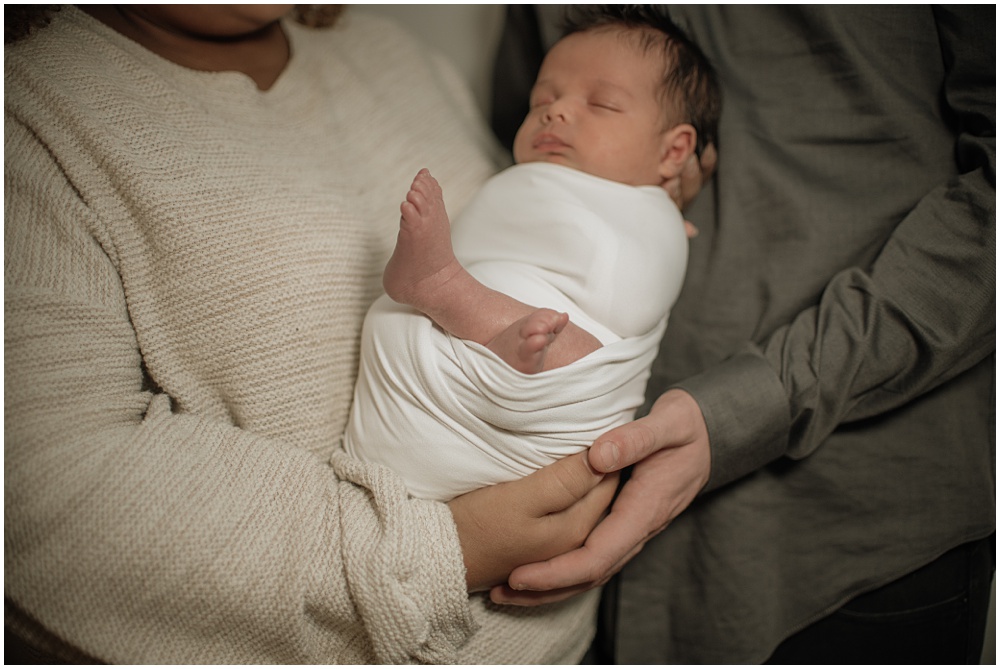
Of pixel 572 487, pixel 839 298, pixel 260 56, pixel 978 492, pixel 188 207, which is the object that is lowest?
pixel 978 492

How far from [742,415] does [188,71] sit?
0.92 metres

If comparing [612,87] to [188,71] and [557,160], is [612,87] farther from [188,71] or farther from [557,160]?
[188,71]

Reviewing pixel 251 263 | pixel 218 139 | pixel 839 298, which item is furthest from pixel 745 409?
pixel 218 139

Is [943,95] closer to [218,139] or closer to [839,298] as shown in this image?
[839,298]

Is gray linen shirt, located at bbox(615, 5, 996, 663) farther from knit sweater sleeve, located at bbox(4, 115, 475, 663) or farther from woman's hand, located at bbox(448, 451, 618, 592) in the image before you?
knit sweater sleeve, located at bbox(4, 115, 475, 663)

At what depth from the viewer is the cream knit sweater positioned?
740 mm

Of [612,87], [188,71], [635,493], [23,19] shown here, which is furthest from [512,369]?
[23,19]

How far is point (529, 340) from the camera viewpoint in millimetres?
730

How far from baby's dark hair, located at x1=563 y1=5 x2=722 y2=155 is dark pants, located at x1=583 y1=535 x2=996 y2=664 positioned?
0.76m

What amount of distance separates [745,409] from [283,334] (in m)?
0.64

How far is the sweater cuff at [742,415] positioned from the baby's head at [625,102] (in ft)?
1.09

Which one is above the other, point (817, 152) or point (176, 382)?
point (817, 152)

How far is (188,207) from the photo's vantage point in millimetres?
833

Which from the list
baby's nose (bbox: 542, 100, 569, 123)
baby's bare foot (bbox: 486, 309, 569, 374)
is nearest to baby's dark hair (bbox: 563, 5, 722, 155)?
baby's nose (bbox: 542, 100, 569, 123)
